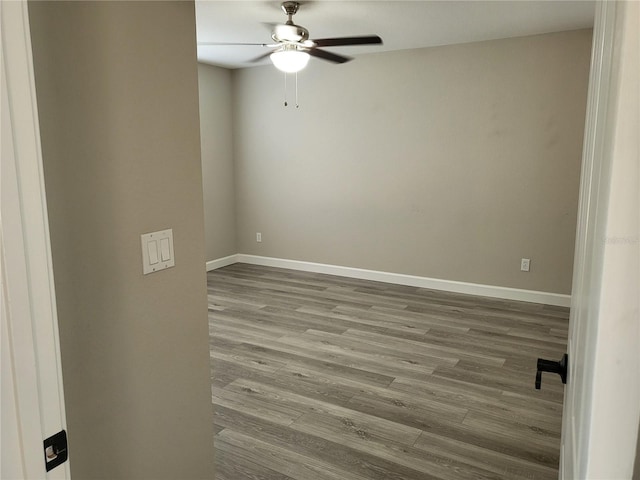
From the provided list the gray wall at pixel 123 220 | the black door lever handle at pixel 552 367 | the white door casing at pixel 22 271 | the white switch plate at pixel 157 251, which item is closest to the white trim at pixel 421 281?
the black door lever handle at pixel 552 367

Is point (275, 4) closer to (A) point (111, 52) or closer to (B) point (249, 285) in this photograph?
(A) point (111, 52)

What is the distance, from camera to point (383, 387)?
118 inches

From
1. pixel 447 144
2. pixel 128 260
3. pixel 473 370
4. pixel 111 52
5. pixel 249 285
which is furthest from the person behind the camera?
pixel 249 285

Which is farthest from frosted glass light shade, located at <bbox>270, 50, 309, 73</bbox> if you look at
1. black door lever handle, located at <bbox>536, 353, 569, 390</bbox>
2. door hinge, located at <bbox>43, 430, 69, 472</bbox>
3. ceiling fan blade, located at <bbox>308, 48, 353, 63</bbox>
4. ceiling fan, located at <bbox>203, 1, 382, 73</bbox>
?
door hinge, located at <bbox>43, 430, 69, 472</bbox>

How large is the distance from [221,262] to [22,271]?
5437 mm

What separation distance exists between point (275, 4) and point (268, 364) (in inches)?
98.7

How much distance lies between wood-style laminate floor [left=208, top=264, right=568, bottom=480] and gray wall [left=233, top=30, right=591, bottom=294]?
63cm

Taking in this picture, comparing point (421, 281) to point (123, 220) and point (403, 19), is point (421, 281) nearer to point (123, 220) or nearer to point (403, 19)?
point (403, 19)

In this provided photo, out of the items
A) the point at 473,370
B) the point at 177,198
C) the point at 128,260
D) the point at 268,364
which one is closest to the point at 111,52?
the point at 177,198

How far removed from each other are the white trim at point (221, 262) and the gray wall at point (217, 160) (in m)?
0.05

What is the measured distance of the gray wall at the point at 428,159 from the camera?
173 inches

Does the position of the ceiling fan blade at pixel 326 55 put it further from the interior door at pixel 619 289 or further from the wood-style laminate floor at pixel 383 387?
the interior door at pixel 619 289

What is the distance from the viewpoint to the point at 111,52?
1.17m

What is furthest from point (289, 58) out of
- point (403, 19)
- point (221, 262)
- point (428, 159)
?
point (221, 262)
